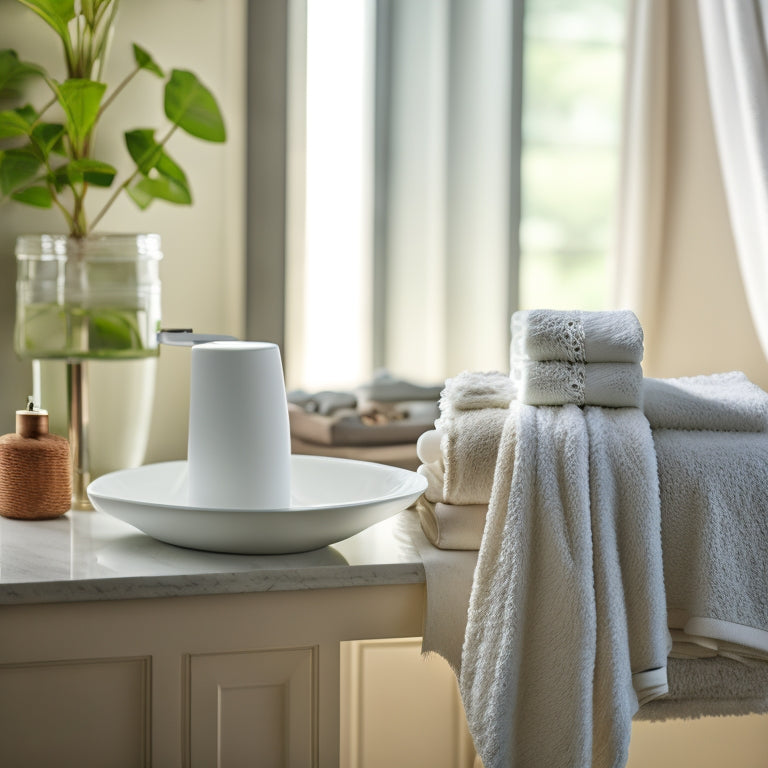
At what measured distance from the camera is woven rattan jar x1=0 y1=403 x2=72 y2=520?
109 centimetres

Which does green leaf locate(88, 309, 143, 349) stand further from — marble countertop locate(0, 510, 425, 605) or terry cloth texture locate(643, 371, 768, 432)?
terry cloth texture locate(643, 371, 768, 432)

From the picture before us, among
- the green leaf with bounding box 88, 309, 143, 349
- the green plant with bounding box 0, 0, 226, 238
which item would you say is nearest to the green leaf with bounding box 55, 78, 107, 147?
the green plant with bounding box 0, 0, 226, 238

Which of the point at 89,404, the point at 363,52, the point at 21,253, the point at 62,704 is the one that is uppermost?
the point at 363,52

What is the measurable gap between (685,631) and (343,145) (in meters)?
0.83

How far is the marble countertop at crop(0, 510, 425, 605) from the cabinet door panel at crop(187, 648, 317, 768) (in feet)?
0.31

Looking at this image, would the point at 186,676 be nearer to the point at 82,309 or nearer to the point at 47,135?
the point at 82,309

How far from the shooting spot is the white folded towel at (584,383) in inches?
37.6

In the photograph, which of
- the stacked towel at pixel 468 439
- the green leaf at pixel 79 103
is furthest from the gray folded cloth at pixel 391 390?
the green leaf at pixel 79 103

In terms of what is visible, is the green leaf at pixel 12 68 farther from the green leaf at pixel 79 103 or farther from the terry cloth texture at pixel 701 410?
the terry cloth texture at pixel 701 410

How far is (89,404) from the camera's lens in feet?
4.00

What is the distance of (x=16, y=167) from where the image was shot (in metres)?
1.20

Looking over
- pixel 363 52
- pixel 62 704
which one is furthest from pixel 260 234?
pixel 62 704

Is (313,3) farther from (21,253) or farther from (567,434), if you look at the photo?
(567,434)

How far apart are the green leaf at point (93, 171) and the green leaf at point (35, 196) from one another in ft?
0.22
